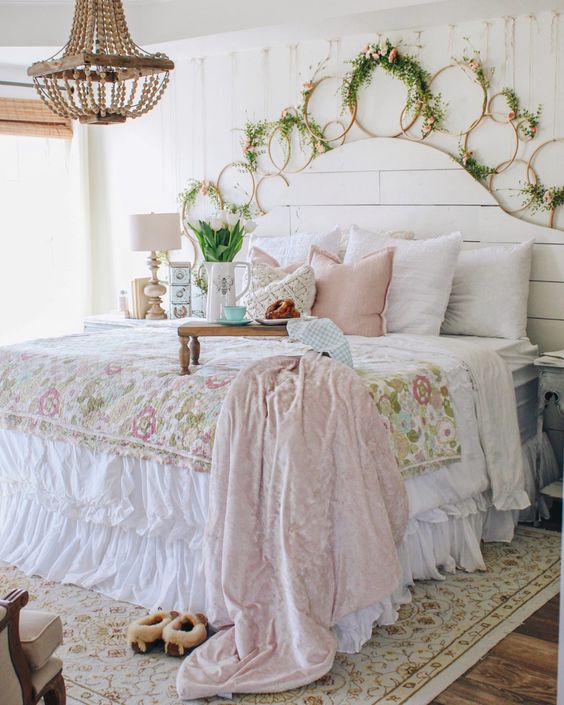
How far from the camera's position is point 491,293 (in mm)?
4234

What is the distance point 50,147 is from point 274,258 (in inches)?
85.6

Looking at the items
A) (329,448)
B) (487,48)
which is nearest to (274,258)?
(487,48)

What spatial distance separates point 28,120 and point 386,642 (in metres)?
4.27

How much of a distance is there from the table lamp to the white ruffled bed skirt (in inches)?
68.7

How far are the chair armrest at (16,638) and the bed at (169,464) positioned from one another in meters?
0.92

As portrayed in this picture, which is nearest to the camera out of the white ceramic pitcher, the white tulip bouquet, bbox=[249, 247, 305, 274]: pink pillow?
the white ceramic pitcher

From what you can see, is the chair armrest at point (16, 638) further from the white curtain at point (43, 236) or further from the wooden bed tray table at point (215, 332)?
the white curtain at point (43, 236)

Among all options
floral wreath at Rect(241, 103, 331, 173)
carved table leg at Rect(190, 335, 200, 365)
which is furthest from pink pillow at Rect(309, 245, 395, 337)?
floral wreath at Rect(241, 103, 331, 173)

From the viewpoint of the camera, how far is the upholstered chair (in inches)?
80.6

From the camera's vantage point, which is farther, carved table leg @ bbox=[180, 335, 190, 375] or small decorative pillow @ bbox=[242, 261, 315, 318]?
small decorative pillow @ bbox=[242, 261, 315, 318]

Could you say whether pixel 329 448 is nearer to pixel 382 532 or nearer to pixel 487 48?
pixel 382 532

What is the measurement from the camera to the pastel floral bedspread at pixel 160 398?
121 inches

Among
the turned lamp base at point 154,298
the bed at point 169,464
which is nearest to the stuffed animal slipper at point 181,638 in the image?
the bed at point 169,464

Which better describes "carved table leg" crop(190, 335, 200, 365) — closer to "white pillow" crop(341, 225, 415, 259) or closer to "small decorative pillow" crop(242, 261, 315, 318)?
"small decorative pillow" crop(242, 261, 315, 318)
